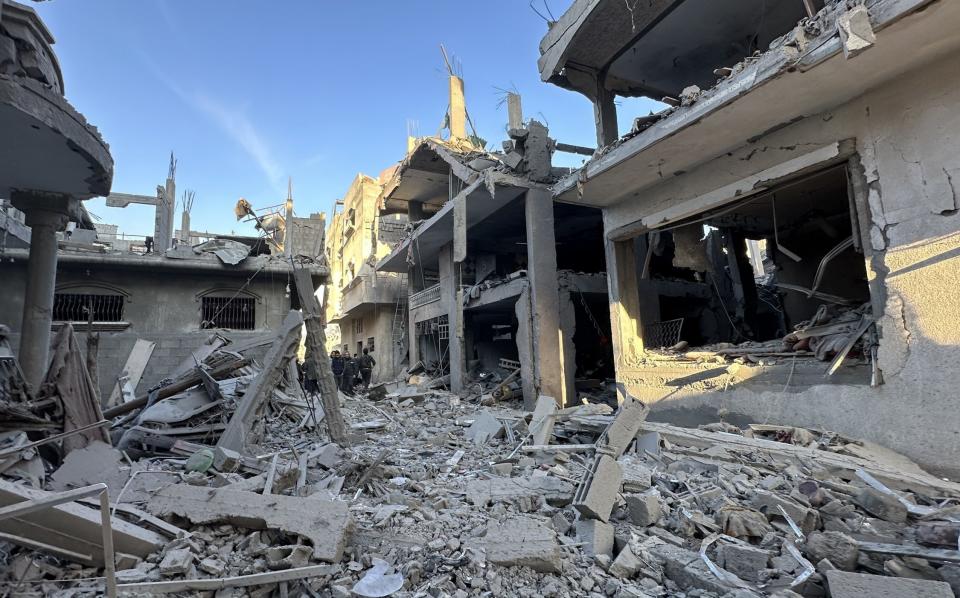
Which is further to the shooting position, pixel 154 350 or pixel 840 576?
pixel 154 350

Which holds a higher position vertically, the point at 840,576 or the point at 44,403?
the point at 44,403

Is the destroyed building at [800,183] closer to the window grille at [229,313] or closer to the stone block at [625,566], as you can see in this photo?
the stone block at [625,566]

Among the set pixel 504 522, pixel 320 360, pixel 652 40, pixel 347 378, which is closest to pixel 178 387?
pixel 320 360

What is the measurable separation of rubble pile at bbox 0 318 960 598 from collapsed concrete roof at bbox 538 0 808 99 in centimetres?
767

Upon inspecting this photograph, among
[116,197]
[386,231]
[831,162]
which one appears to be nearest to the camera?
[831,162]

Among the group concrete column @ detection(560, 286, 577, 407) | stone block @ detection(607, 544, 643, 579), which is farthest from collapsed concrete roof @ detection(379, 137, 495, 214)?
stone block @ detection(607, 544, 643, 579)

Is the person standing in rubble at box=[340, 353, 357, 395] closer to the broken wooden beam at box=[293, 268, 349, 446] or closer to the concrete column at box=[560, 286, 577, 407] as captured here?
the concrete column at box=[560, 286, 577, 407]

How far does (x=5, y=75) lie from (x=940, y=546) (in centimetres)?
828

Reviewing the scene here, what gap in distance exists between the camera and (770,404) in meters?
6.53

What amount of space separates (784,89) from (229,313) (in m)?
14.8

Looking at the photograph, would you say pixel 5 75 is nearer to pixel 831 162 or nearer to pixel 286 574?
pixel 286 574

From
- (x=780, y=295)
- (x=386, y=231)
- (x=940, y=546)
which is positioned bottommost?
(x=940, y=546)

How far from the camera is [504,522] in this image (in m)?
3.80

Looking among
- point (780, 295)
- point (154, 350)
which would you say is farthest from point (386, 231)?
point (780, 295)
